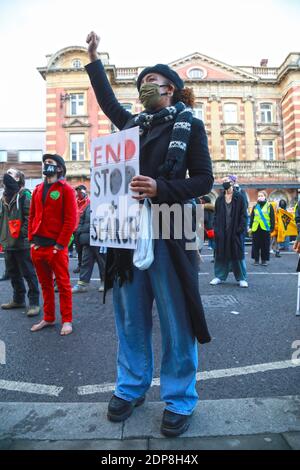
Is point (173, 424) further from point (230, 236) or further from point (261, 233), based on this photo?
point (261, 233)

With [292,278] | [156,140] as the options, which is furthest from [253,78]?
[156,140]

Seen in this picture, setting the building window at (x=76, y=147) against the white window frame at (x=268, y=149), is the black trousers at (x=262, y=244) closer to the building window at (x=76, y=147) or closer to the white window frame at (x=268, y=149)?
the building window at (x=76, y=147)

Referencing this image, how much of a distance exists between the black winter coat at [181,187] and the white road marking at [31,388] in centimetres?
91

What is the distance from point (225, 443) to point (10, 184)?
14.2 ft

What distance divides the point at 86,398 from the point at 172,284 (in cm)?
109

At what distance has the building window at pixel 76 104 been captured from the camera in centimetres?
2822

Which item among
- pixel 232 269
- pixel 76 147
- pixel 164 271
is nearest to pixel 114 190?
pixel 164 271

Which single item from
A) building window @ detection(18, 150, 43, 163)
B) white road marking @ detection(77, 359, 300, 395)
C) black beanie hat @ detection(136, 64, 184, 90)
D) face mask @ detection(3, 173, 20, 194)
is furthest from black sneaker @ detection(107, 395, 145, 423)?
building window @ detection(18, 150, 43, 163)

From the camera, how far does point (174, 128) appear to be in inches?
77.2

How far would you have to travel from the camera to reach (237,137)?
2972cm

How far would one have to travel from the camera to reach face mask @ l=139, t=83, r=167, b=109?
2070 millimetres

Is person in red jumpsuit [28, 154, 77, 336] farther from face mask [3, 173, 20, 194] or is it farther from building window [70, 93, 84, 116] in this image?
building window [70, 93, 84, 116]

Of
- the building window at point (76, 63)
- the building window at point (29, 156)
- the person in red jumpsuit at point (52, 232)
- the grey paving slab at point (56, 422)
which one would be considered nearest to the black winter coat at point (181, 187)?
the grey paving slab at point (56, 422)
